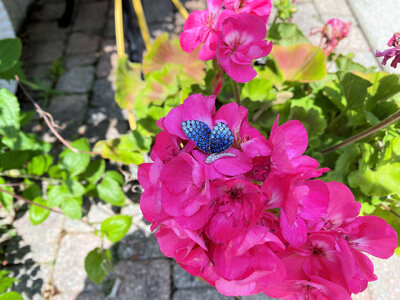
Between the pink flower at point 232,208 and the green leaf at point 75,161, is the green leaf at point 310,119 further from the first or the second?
the green leaf at point 75,161

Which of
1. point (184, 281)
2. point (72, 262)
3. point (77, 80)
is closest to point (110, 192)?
point (72, 262)

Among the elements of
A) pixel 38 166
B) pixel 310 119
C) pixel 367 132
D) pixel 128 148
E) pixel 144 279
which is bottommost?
pixel 144 279

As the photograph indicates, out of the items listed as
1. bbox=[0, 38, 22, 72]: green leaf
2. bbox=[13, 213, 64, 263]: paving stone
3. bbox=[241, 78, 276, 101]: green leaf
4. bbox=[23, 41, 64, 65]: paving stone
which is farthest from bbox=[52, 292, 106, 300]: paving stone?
bbox=[23, 41, 64, 65]: paving stone

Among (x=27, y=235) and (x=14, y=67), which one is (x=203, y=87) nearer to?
(x=14, y=67)

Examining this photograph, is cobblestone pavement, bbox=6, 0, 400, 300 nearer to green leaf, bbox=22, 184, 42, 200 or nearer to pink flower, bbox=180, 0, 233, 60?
green leaf, bbox=22, 184, 42, 200

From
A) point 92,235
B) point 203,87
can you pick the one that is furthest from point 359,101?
point 92,235

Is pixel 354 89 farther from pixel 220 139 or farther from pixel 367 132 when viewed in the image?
pixel 220 139

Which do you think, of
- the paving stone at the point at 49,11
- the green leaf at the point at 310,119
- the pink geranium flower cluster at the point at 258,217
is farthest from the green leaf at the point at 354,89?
the paving stone at the point at 49,11
